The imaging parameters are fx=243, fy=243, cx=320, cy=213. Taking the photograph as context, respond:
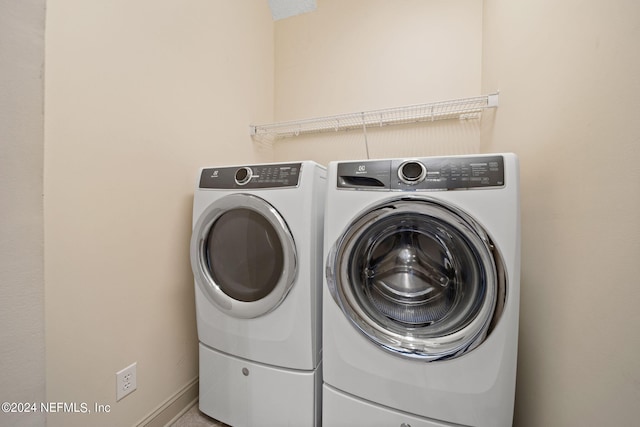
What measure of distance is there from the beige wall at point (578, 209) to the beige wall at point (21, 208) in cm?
128

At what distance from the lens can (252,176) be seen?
99 cm

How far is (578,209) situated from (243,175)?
1.06 metres

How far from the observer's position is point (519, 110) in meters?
0.95

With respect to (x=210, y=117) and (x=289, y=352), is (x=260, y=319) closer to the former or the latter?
(x=289, y=352)

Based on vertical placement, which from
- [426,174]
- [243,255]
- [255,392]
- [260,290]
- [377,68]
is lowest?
[255,392]

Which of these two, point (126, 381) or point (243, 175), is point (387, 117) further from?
point (126, 381)

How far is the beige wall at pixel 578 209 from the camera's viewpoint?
1.57 ft

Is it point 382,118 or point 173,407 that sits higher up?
point 382,118

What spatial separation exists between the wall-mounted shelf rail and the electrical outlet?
4.56 ft

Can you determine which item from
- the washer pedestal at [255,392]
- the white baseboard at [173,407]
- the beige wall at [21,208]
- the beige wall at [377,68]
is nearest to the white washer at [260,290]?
the washer pedestal at [255,392]

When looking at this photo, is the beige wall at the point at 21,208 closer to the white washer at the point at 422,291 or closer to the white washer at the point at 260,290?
the white washer at the point at 260,290

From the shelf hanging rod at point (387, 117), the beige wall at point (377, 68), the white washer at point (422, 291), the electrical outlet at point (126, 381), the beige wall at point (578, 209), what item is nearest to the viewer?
the beige wall at point (578, 209)

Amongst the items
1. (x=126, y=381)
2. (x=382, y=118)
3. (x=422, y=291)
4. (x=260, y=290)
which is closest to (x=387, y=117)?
(x=382, y=118)

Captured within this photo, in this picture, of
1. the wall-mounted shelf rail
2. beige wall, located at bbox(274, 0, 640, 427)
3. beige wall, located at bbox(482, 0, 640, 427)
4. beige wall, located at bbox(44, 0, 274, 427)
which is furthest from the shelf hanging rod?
beige wall, located at bbox(44, 0, 274, 427)
